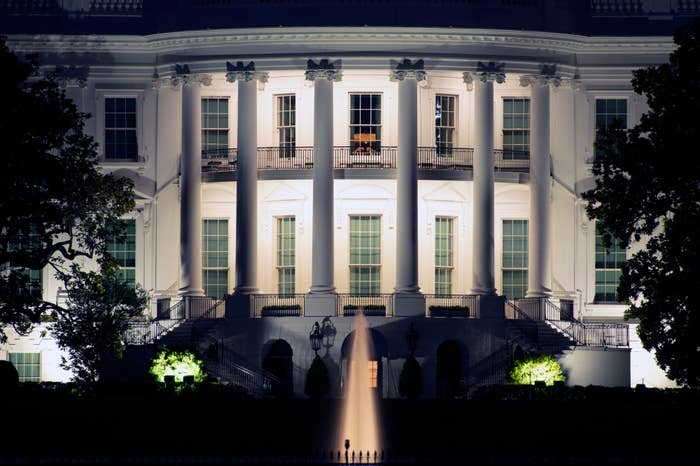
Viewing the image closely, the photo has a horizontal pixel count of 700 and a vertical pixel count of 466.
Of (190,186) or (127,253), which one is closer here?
(190,186)

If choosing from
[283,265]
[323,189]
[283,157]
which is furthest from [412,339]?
[283,157]

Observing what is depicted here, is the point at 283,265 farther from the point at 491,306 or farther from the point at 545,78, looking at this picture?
the point at 545,78

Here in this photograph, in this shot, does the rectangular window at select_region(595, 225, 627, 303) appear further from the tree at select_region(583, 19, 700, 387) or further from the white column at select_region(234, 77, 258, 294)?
the tree at select_region(583, 19, 700, 387)

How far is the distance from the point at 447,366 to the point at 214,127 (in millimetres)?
12372

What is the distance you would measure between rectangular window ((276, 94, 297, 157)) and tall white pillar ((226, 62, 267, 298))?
101 inches

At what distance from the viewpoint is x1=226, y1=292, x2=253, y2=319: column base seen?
82562mm

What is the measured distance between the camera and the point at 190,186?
85.1 meters

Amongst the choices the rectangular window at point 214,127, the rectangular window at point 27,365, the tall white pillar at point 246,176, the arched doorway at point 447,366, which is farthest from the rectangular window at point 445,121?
the rectangular window at point 27,365

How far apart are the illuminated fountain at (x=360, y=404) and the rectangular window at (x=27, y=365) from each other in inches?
475

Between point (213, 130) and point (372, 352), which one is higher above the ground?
point (213, 130)

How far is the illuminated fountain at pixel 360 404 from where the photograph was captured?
225ft

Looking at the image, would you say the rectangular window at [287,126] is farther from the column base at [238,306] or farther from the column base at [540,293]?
the column base at [540,293]

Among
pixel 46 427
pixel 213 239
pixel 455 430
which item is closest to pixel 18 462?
pixel 46 427

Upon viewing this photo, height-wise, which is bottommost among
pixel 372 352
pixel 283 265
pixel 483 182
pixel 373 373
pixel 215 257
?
pixel 373 373
